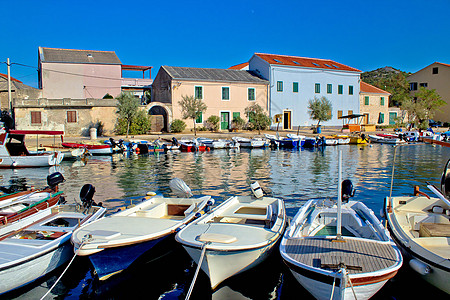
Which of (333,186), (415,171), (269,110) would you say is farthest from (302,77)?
(333,186)

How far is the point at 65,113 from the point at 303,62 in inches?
1194

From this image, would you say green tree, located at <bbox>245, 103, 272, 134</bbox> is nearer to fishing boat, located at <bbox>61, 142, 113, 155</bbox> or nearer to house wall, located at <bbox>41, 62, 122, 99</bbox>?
house wall, located at <bbox>41, 62, 122, 99</bbox>

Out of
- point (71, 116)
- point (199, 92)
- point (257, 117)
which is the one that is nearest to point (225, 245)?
point (71, 116)

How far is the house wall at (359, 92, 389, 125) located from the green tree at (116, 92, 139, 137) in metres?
32.5

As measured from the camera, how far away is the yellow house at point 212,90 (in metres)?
39.8

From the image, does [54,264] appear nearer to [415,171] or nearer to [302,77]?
[415,171]

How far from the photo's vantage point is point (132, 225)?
25.2 feet

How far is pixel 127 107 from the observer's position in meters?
35.0

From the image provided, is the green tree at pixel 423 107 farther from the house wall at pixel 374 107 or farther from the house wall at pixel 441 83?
the house wall at pixel 374 107

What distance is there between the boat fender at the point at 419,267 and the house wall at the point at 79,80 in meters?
42.2

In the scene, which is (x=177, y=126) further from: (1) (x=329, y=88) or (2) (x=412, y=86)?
(2) (x=412, y=86)

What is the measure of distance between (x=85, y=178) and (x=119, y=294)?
13.0 metres

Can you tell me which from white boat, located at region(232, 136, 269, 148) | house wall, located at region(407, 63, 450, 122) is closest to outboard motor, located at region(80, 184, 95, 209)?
white boat, located at region(232, 136, 269, 148)

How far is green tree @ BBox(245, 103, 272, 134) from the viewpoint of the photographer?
137 ft
